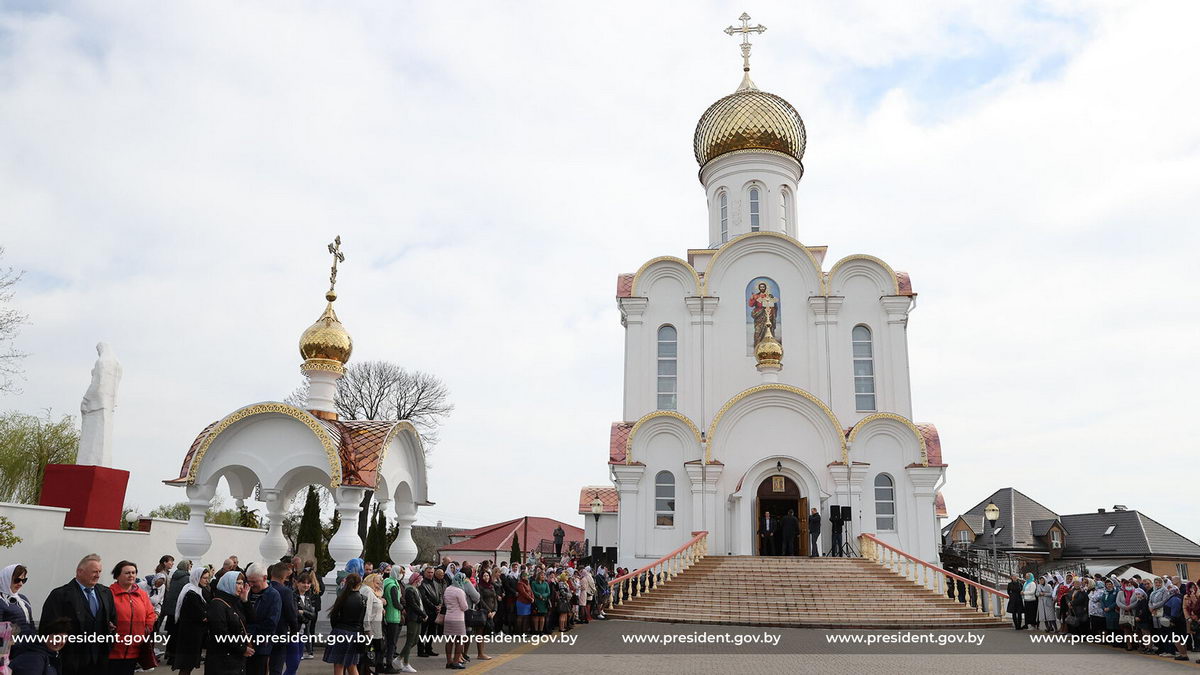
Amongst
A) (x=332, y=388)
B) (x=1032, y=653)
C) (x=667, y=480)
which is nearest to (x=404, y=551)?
(x=332, y=388)

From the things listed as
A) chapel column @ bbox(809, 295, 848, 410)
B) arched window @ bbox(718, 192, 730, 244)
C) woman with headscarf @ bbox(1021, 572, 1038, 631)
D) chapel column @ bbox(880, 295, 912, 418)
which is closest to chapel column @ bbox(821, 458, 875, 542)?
chapel column @ bbox(809, 295, 848, 410)

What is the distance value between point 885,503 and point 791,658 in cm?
1193

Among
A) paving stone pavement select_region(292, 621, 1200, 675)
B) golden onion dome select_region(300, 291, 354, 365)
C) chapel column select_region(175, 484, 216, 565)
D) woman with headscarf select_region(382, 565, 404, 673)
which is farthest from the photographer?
golden onion dome select_region(300, 291, 354, 365)

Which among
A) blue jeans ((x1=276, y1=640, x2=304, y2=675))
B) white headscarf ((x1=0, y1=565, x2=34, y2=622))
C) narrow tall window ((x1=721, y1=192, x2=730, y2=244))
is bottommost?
blue jeans ((x1=276, y1=640, x2=304, y2=675))

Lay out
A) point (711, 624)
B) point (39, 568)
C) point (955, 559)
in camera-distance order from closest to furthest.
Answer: point (39, 568), point (711, 624), point (955, 559)

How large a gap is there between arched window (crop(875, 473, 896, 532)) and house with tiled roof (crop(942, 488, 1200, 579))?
46.9ft

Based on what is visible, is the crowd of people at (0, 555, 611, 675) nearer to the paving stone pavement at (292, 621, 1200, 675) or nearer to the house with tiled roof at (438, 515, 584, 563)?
the paving stone pavement at (292, 621, 1200, 675)

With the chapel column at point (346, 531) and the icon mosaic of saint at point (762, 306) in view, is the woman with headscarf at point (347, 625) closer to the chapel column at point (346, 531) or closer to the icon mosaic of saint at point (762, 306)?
the chapel column at point (346, 531)

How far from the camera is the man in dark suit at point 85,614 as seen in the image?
5.75 metres

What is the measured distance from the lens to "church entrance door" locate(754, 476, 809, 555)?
68.8ft

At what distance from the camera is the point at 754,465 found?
2152 centimetres

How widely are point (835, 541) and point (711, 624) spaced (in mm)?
6053

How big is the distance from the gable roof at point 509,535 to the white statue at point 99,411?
87.8 feet

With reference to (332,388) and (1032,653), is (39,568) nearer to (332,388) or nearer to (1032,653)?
(332,388)
